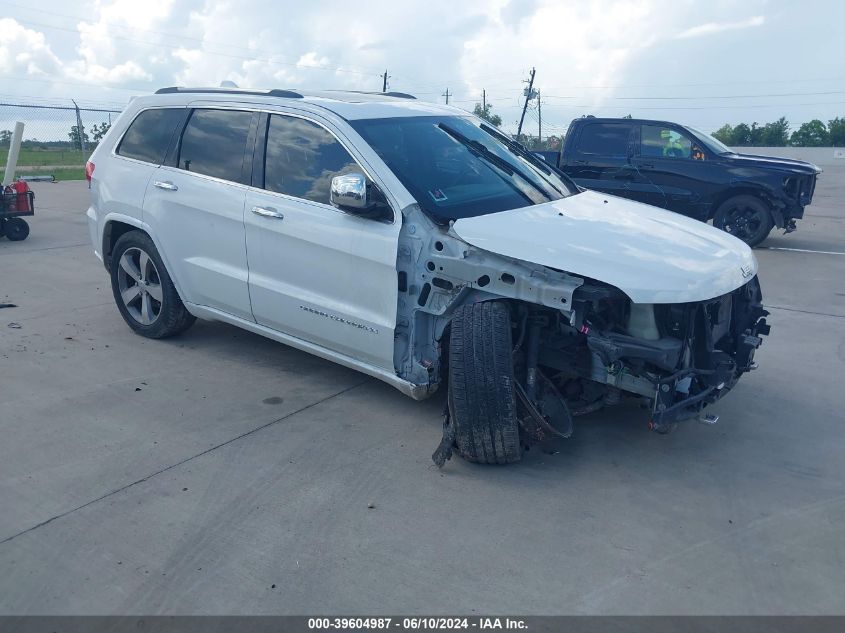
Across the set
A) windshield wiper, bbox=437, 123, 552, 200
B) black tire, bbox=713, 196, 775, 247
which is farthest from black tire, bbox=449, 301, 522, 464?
black tire, bbox=713, 196, 775, 247

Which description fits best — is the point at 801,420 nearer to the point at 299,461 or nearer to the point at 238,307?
the point at 299,461

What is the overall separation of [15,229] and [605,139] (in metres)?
8.54

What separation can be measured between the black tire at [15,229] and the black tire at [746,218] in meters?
9.80

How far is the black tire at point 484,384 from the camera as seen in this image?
13.3 ft

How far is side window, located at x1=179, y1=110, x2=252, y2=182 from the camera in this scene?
5.39 meters

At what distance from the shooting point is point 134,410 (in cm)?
499

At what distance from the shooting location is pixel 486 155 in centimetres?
534

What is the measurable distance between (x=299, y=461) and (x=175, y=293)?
226cm

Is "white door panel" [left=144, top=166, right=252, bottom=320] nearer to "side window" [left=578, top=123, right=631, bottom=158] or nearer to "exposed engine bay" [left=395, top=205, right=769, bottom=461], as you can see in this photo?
"exposed engine bay" [left=395, top=205, right=769, bottom=461]

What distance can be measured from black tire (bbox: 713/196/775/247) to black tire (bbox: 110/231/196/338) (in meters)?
8.37

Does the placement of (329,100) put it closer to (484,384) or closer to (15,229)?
(484,384)

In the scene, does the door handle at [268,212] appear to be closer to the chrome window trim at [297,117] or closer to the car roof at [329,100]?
the chrome window trim at [297,117]

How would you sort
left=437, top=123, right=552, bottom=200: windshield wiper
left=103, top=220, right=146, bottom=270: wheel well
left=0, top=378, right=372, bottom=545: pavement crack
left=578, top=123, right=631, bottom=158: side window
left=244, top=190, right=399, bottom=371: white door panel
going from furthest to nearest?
left=578, top=123, right=631, bottom=158: side window
left=103, top=220, right=146, bottom=270: wheel well
left=437, top=123, right=552, bottom=200: windshield wiper
left=244, top=190, right=399, bottom=371: white door panel
left=0, top=378, right=372, bottom=545: pavement crack
